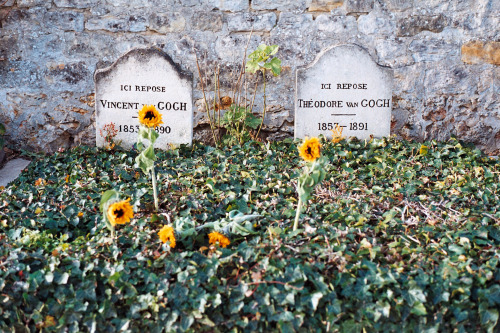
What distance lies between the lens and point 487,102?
4594mm

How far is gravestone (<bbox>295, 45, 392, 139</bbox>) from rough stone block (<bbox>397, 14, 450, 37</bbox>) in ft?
2.15

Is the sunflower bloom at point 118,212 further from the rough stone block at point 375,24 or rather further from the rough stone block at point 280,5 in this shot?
the rough stone block at point 375,24

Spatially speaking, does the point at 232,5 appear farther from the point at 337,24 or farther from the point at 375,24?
the point at 375,24

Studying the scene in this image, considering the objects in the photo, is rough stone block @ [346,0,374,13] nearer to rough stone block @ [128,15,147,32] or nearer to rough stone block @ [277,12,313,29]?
rough stone block @ [277,12,313,29]

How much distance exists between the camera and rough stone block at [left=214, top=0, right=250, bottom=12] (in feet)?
14.6

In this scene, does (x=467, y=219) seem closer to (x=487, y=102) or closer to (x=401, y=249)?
(x=401, y=249)

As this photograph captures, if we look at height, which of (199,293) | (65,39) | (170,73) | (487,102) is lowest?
(199,293)

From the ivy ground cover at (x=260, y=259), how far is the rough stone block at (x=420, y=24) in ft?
5.66

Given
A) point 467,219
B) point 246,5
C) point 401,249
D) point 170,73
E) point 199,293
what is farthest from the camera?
point 246,5

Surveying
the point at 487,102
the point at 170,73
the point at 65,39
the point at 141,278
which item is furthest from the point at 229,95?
Answer: the point at 141,278

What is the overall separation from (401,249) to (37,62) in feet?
11.9

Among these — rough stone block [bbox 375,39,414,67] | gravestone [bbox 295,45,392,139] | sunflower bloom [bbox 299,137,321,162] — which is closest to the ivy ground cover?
sunflower bloom [bbox 299,137,321,162]

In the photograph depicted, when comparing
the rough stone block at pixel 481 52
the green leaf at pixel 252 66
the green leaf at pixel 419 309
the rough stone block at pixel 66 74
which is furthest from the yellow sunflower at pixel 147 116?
the rough stone block at pixel 481 52

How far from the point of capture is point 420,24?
4.46 metres
